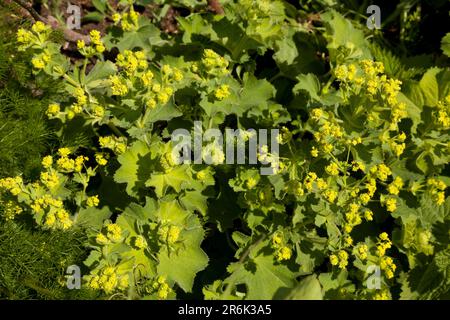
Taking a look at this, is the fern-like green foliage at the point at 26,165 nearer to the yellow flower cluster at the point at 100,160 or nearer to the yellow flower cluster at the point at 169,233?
the yellow flower cluster at the point at 100,160

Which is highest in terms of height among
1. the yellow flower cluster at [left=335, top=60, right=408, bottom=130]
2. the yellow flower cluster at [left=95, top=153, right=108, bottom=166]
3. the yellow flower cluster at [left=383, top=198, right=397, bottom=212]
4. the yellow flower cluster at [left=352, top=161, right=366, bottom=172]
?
the yellow flower cluster at [left=335, top=60, right=408, bottom=130]

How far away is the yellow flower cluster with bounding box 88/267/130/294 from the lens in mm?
2408

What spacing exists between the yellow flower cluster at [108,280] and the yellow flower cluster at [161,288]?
5.9 inches

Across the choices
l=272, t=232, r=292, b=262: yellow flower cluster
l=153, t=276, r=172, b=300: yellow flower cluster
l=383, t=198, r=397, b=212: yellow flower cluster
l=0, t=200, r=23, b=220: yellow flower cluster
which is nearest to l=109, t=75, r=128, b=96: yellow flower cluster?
l=0, t=200, r=23, b=220: yellow flower cluster

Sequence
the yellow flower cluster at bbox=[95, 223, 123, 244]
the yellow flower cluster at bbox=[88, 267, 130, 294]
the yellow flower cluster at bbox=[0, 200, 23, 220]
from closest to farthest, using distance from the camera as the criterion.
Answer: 1. the yellow flower cluster at bbox=[88, 267, 130, 294]
2. the yellow flower cluster at bbox=[95, 223, 123, 244]
3. the yellow flower cluster at bbox=[0, 200, 23, 220]

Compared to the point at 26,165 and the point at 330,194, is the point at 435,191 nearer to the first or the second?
the point at 330,194

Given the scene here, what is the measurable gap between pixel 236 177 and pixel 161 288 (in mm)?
800

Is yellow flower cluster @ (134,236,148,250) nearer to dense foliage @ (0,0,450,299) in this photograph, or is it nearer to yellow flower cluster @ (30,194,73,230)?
dense foliage @ (0,0,450,299)

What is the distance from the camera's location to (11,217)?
9.05ft

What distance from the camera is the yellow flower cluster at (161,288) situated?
250 cm

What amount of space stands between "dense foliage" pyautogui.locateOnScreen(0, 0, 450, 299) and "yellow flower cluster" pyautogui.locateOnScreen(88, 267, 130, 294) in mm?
10

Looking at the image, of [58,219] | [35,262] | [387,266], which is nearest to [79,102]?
[58,219]

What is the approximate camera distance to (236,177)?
301cm
